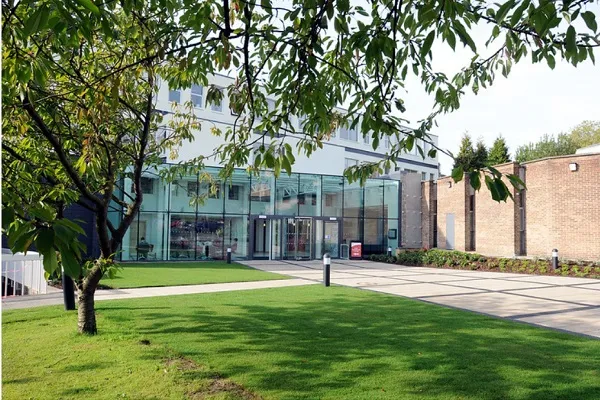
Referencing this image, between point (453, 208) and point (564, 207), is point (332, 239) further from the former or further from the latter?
point (564, 207)

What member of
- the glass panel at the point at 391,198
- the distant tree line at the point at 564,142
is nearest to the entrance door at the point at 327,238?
the glass panel at the point at 391,198

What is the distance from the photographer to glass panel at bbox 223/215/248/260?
26830 mm

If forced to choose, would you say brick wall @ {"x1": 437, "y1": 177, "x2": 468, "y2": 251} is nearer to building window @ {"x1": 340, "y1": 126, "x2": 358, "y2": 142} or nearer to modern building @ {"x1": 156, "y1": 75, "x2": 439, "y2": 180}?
modern building @ {"x1": 156, "y1": 75, "x2": 439, "y2": 180}

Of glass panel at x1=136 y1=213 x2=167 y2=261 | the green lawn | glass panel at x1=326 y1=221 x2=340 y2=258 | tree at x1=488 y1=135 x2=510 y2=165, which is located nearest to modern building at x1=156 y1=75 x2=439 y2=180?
glass panel at x1=136 y1=213 x2=167 y2=261

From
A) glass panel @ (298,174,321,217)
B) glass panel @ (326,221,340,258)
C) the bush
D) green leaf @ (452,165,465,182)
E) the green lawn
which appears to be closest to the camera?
green leaf @ (452,165,465,182)

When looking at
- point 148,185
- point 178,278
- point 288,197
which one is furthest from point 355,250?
point 178,278

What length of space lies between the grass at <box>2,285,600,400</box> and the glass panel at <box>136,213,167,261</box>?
1518 centimetres

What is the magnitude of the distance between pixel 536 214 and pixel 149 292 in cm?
1891

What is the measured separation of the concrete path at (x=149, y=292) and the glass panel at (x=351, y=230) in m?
13.8

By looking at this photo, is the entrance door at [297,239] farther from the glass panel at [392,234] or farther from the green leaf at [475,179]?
the green leaf at [475,179]

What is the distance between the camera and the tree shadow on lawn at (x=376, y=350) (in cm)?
507

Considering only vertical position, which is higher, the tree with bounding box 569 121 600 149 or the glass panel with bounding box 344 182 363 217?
the tree with bounding box 569 121 600 149

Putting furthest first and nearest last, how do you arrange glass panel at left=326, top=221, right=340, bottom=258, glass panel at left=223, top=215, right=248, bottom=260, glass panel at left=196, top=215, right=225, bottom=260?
glass panel at left=326, top=221, right=340, bottom=258
glass panel at left=223, top=215, right=248, bottom=260
glass panel at left=196, top=215, right=225, bottom=260

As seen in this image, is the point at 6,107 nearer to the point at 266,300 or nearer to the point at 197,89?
the point at 266,300
